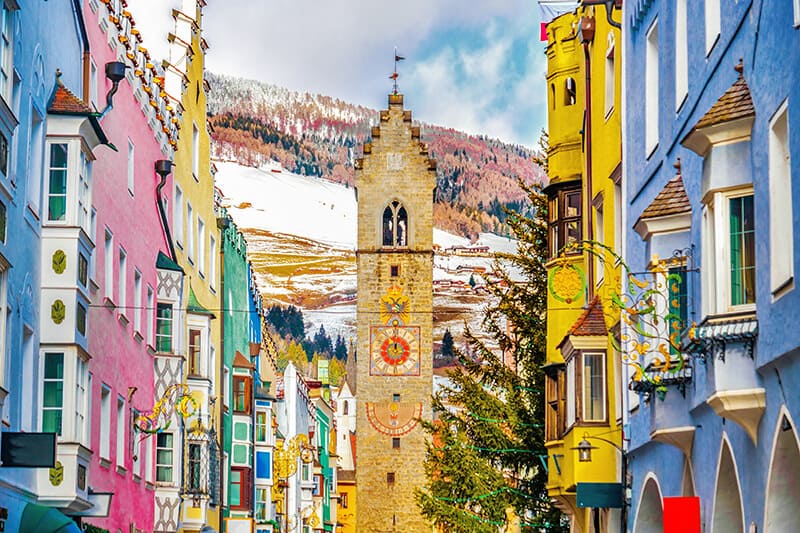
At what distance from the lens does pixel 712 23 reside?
2055cm

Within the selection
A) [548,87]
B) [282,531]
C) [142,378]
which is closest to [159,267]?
[142,378]

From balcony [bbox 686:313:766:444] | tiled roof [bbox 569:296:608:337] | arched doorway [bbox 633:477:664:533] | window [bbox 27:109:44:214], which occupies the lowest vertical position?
arched doorway [bbox 633:477:664:533]

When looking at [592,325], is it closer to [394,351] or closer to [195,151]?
[195,151]

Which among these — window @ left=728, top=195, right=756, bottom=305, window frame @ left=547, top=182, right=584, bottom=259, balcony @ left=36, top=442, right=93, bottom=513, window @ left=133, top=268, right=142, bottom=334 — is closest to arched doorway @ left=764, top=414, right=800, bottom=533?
window @ left=728, top=195, right=756, bottom=305

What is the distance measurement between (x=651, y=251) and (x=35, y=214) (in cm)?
898

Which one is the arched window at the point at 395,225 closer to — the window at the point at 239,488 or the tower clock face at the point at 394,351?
the tower clock face at the point at 394,351

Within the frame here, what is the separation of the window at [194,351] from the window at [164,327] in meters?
4.22

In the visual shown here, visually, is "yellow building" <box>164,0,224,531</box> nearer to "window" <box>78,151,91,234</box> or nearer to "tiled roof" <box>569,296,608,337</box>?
"tiled roof" <box>569,296,608,337</box>

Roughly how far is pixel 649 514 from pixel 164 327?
14.3 metres

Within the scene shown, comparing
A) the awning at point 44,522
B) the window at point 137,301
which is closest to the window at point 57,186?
the awning at point 44,522

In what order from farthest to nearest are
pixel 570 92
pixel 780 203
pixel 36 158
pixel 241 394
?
pixel 241 394
pixel 570 92
pixel 36 158
pixel 780 203

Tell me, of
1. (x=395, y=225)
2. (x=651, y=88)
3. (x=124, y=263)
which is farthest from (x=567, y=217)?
(x=395, y=225)

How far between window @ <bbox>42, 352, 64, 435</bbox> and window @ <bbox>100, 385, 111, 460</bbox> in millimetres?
5394

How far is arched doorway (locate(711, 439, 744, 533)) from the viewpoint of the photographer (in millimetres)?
20047
